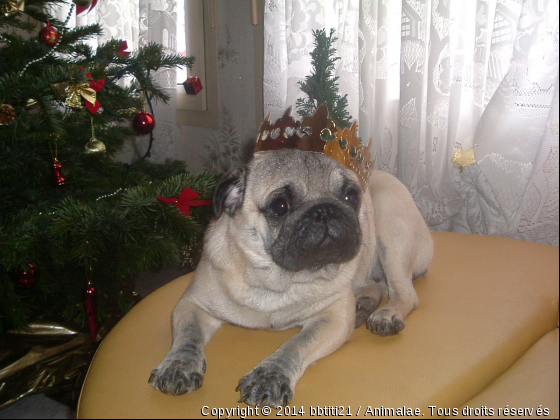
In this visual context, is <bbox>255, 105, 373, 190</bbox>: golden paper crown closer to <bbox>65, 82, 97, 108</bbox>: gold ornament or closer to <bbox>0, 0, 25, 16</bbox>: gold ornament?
<bbox>65, 82, 97, 108</bbox>: gold ornament

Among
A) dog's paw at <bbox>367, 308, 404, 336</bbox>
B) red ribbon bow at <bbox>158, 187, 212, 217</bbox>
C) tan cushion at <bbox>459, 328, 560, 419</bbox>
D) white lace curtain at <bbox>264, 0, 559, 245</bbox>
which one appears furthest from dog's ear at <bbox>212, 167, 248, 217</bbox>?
white lace curtain at <bbox>264, 0, 559, 245</bbox>

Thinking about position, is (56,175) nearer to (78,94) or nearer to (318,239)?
(78,94)

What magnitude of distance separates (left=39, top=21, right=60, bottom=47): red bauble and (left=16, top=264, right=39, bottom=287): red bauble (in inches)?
37.8

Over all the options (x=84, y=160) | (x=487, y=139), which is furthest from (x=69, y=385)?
(x=487, y=139)

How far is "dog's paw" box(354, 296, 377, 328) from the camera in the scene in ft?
5.54

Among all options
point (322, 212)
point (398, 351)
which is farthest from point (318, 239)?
point (398, 351)

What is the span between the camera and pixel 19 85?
1.53m

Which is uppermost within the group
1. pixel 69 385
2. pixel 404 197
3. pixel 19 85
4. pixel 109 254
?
pixel 19 85

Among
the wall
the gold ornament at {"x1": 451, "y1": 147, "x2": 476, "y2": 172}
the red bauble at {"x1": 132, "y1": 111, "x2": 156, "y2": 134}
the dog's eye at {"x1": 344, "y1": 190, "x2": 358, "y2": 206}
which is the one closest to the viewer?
the dog's eye at {"x1": 344, "y1": 190, "x2": 358, "y2": 206}

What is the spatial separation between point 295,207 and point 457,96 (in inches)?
50.7

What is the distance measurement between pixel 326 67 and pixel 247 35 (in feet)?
5.58

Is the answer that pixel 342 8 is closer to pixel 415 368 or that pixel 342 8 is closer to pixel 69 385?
pixel 415 368

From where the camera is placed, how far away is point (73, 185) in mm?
1890

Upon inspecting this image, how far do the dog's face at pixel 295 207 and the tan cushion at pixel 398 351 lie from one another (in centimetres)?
32
